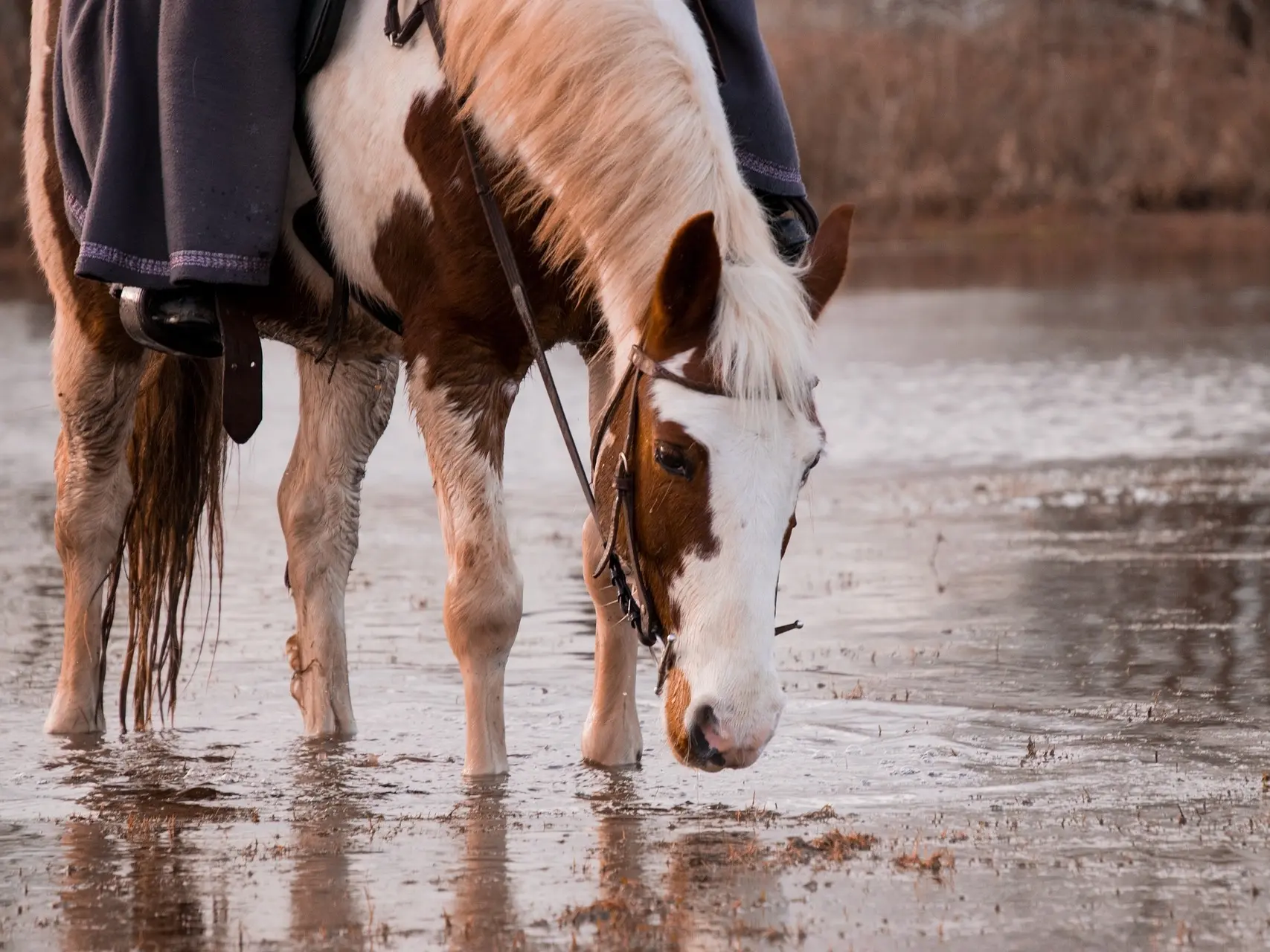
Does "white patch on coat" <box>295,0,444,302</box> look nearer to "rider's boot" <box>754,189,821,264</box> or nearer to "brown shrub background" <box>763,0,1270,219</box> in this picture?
"rider's boot" <box>754,189,821,264</box>

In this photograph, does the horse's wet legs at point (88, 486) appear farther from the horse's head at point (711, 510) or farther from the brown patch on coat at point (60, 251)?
the horse's head at point (711, 510)

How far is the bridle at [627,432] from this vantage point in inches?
164

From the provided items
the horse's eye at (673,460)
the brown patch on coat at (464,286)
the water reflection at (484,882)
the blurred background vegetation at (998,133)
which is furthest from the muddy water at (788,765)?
the blurred background vegetation at (998,133)

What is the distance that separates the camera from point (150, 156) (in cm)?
534

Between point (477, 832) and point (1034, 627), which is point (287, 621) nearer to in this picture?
point (1034, 627)

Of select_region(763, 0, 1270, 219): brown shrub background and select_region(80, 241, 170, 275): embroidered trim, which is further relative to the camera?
select_region(763, 0, 1270, 219): brown shrub background

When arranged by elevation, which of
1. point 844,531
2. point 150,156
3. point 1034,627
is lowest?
point 1034,627

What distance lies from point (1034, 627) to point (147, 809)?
3072mm

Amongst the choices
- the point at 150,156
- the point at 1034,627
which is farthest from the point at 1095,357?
the point at 150,156

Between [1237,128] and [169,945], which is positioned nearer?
[169,945]

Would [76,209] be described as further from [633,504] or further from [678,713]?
[678,713]

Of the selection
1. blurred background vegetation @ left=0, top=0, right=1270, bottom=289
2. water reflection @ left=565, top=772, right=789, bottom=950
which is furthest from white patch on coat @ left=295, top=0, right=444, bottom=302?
blurred background vegetation @ left=0, top=0, right=1270, bottom=289

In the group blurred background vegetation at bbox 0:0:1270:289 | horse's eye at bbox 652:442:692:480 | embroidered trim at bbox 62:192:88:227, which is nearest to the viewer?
horse's eye at bbox 652:442:692:480

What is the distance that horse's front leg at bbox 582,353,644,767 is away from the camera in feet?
16.9
